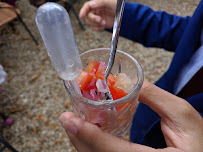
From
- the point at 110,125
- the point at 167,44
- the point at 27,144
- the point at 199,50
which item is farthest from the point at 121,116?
the point at 27,144

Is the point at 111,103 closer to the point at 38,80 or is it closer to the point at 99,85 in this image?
the point at 99,85

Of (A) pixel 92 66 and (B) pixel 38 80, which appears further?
(B) pixel 38 80

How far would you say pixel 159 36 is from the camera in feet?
2.67

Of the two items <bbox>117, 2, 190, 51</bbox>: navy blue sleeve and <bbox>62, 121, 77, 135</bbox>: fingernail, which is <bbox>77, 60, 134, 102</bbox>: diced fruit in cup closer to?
<bbox>62, 121, 77, 135</bbox>: fingernail

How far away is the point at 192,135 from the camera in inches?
14.9

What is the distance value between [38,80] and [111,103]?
1.38 meters

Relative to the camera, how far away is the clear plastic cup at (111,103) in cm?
35

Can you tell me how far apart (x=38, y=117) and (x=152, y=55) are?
1.24m

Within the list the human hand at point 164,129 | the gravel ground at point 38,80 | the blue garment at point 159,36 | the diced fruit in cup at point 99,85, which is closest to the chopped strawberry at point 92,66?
the diced fruit in cup at point 99,85

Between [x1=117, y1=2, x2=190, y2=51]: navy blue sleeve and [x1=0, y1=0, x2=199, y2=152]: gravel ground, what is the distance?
0.78 meters

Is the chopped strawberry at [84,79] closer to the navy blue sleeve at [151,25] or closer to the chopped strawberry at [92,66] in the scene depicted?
the chopped strawberry at [92,66]

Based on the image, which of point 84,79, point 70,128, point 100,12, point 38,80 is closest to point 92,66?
point 84,79

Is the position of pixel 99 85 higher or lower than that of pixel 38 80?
higher

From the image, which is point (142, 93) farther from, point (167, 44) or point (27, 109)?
point (27, 109)
